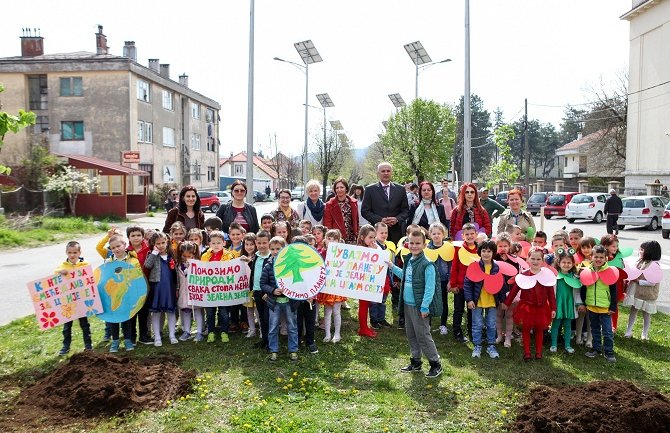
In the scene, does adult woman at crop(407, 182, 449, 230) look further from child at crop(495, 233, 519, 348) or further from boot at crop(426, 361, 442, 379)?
boot at crop(426, 361, 442, 379)

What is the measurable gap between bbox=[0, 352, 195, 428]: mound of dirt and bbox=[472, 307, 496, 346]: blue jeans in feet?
11.6

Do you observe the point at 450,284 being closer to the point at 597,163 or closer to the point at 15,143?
the point at 15,143

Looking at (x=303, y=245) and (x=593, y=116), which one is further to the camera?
(x=593, y=116)

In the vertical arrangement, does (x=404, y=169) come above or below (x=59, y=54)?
below

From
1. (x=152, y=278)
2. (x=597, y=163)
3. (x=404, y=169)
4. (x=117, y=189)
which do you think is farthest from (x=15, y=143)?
(x=597, y=163)

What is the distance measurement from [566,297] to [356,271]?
2.80 metres

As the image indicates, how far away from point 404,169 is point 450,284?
87.8 feet

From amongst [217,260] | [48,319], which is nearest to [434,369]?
[217,260]

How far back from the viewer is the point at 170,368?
6785mm

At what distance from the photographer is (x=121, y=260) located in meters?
7.82

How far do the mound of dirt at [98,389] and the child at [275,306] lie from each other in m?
1.18

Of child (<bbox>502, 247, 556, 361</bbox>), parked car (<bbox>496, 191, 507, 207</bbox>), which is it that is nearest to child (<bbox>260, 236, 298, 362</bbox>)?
child (<bbox>502, 247, 556, 361</bbox>)

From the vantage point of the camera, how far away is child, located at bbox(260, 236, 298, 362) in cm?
734

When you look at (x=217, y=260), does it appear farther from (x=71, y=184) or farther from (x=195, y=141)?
(x=195, y=141)
